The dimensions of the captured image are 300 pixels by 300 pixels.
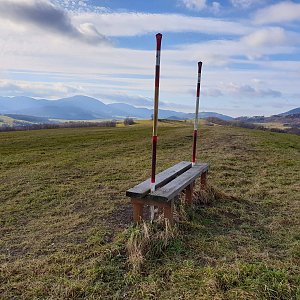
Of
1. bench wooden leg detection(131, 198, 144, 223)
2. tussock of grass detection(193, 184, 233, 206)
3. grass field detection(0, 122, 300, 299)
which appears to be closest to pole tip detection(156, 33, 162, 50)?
bench wooden leg detection(131, 198, 144, 223)

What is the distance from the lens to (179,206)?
6109 mm

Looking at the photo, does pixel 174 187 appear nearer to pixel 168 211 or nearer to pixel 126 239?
pixel 168 211

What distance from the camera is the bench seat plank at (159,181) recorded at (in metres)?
5.15

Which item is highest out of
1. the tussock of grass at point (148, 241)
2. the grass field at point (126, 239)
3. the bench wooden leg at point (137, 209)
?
the bench wooden leg at point (137, 209)

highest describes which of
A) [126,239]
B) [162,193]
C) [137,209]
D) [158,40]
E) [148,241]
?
→ [158,40]

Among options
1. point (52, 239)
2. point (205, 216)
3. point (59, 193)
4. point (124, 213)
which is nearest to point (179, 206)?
point (205, 216)

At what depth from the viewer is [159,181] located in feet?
19.1

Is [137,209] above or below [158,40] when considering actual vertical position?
below

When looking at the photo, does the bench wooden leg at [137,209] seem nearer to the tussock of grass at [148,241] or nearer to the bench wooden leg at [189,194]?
the tussock of grass at [148,241]

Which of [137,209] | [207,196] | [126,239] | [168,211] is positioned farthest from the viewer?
[207,196]

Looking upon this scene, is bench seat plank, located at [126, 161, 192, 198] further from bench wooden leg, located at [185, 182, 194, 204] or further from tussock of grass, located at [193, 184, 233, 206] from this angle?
tussock of grass, located at [193, 184, 233, 206]

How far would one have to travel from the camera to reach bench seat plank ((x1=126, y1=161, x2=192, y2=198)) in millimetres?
5154

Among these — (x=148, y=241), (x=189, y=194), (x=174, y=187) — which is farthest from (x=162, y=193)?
(x=189, y=194)

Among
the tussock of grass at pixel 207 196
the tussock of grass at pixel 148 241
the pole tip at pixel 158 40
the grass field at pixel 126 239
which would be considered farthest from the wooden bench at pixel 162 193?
the pole tip at pixel 158 40
